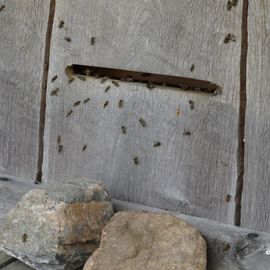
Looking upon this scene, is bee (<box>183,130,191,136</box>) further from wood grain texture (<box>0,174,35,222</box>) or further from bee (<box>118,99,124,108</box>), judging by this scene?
wood grain texture (<box>0,174,35,222</box>)

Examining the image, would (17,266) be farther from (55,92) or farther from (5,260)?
(55,92)

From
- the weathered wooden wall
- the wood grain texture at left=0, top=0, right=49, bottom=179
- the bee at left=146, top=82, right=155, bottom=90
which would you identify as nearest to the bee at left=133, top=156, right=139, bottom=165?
the weathered wooden wall

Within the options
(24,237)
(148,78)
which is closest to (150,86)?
(148,78)

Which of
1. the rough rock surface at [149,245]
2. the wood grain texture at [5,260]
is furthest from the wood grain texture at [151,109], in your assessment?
the wood grain texture at [5,260]

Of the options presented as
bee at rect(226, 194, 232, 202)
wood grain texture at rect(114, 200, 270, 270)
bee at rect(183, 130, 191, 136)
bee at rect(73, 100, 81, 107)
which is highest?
bee at rect(73, 100, 81, 107)

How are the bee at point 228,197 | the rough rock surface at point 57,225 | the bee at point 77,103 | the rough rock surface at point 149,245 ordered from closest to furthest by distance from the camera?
the rough rock surface at point 149,245 < the rough rock surface at point 57,225 < the bee at point 228,197 < the bee at point 77,103

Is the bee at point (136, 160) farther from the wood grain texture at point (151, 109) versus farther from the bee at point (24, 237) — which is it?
the bee at point (24, 237)
